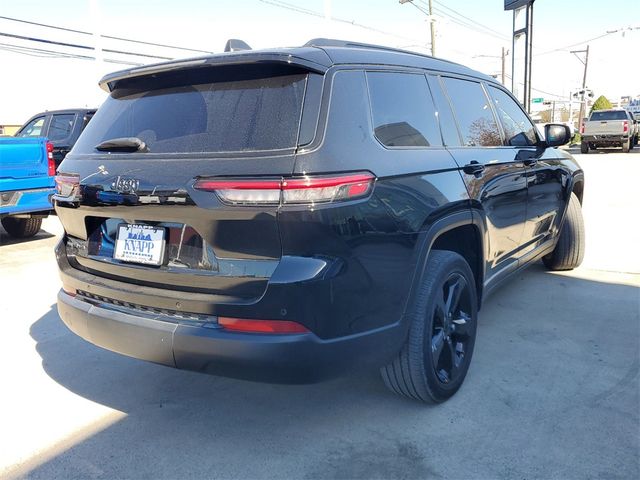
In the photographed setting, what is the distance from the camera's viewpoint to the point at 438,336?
292 cm

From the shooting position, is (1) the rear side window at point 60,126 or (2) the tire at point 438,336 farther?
(1) the rear side window at point 60,126

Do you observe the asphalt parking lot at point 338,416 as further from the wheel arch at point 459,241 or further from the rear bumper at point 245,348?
the wheel arch at point 459,241

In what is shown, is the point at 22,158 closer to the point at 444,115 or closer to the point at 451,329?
the point at 444,115

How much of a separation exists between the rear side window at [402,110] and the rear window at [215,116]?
45 centimetres

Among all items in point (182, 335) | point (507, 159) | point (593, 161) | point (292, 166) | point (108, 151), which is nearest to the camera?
point (292, 166)

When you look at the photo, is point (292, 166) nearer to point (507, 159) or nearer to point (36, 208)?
point (507, 159)

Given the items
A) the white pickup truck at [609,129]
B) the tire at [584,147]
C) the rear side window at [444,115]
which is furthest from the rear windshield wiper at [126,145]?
the tire at [584,147]

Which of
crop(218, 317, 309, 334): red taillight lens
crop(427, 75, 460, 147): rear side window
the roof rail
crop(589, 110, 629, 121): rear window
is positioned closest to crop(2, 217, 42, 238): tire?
the roof rail

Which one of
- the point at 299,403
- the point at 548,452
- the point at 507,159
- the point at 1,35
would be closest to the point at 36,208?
the point at 299,403

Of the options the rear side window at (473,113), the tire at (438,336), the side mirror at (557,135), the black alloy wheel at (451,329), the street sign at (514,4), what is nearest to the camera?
the tire at (438,336)

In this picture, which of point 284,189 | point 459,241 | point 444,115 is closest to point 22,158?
point 444,115

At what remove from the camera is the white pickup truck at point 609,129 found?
22.2m

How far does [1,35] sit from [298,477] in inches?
877

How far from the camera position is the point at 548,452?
2.50m
